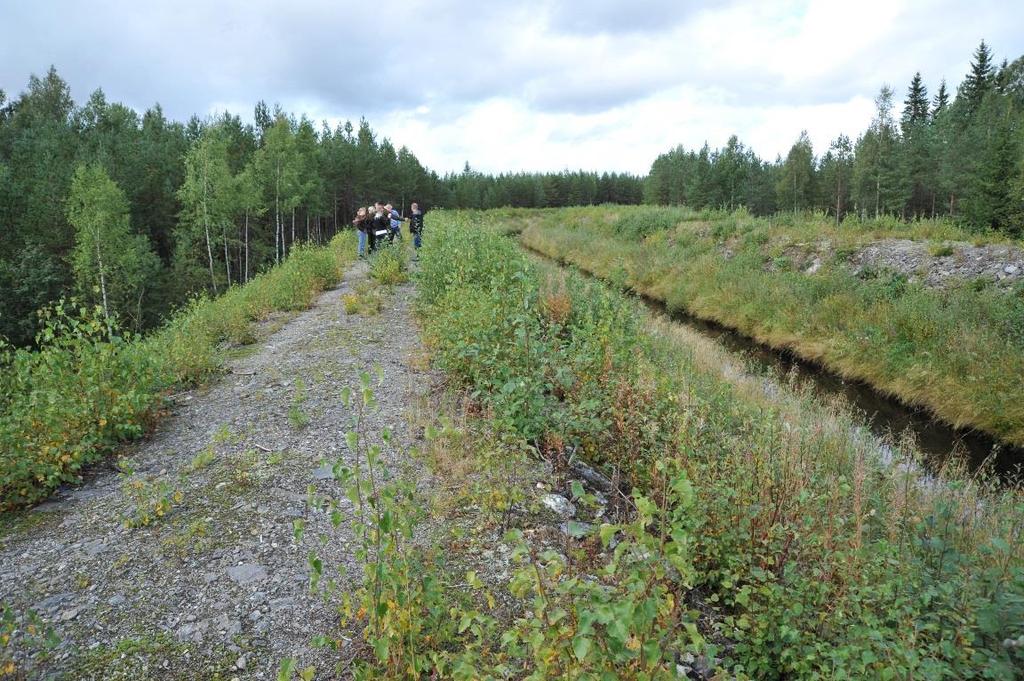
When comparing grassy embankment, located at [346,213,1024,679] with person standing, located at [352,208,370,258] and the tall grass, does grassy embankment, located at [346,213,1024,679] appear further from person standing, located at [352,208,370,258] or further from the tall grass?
person standing, located at [352,208,370,258]

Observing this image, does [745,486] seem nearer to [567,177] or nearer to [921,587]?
[921,587]

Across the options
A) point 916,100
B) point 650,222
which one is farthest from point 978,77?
point 650,222

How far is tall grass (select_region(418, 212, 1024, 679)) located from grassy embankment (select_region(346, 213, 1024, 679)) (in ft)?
0.07

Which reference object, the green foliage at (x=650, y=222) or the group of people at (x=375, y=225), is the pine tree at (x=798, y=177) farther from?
the group of people at (x=375, y=225)

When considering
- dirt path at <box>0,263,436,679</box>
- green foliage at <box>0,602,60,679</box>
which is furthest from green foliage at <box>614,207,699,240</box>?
green foliage at <box>0,602,60,679</box>

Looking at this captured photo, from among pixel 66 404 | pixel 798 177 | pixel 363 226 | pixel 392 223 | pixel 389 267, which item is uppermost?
pixel 798 177

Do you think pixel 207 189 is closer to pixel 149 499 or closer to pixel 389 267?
pixel 389 267

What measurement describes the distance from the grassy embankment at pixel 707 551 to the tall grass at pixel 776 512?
0.02 m

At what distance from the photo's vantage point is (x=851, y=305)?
14.4 metres

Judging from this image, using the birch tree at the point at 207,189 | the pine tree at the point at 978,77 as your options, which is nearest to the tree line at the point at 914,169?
the pine tree at the point at 978,77

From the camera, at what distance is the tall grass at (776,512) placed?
3.29 m

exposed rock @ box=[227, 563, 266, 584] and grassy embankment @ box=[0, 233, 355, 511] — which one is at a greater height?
grassy embankment @ box=[0, 233, 355, 511]

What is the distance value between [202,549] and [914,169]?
184 feet

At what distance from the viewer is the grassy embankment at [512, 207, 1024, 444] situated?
409 inches
